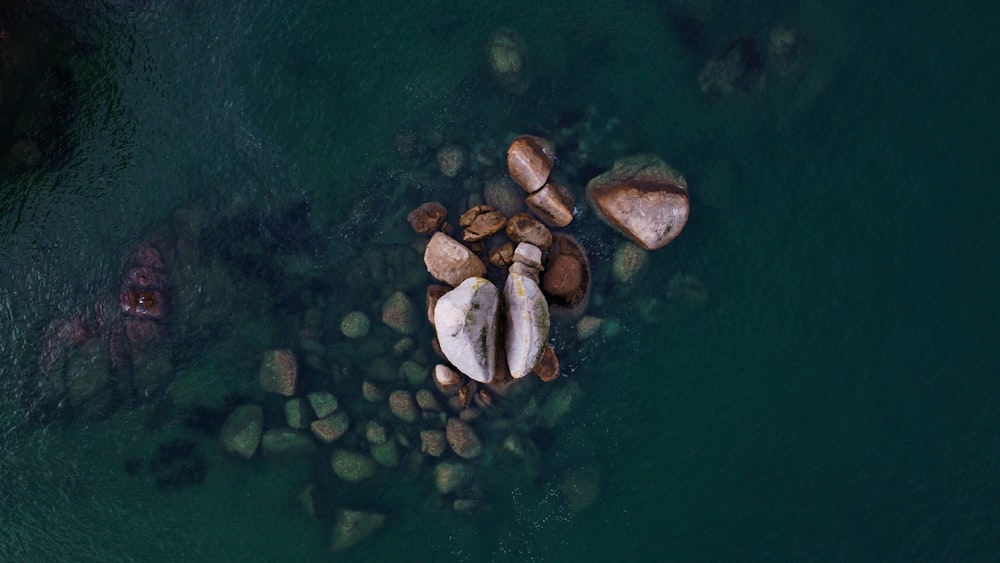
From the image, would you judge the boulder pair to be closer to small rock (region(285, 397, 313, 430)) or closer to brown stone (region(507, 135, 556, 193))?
brown stone (region(507, 135, 556, 193))

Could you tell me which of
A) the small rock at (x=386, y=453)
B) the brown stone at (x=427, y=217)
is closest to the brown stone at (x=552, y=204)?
the brown stone at (x=427, y=217)

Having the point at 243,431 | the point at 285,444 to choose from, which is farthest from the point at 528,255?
the point at 243,431

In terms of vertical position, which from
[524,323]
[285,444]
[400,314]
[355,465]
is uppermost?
[524,323]

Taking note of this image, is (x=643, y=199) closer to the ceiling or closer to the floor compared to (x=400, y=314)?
closer to the ceiling

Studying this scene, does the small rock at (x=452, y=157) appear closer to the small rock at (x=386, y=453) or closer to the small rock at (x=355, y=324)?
the small rock at (x=355, y=324)

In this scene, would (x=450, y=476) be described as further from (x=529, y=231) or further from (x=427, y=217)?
(x=427, y=217)

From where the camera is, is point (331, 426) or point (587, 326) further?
point (331, 426)

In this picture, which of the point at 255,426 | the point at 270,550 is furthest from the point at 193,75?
the point at 270,550
